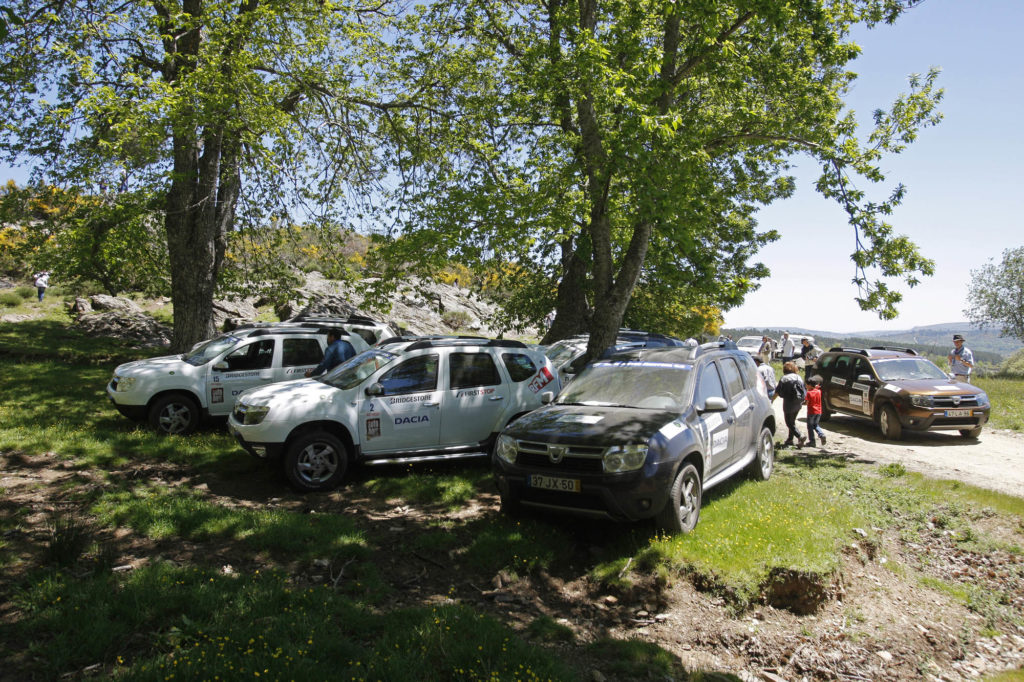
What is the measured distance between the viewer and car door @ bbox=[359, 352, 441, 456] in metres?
8.48

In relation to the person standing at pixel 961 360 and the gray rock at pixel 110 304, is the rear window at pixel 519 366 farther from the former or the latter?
the gray rock at pixel 110 304

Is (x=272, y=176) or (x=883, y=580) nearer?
(x=883, y=580)

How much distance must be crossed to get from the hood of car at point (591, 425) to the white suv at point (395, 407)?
113cm

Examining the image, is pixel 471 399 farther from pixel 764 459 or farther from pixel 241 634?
pixel 241 634

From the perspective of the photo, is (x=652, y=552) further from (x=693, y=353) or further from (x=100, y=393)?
(x=100, y=393)

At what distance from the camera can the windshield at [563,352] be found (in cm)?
1374

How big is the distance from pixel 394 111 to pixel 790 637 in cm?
1398

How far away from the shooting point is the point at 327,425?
828 cm

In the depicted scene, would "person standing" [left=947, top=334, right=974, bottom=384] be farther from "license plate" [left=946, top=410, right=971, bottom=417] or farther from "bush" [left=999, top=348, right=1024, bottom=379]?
"bush" [left=999, top=348, right=1024, bottom=379]

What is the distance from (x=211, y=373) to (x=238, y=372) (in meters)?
0.44

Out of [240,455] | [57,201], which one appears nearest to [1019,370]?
[240,455]

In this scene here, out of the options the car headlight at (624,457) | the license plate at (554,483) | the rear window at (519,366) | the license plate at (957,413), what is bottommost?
the license plate at (554,483)

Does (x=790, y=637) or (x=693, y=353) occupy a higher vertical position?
(x=693, y=353)

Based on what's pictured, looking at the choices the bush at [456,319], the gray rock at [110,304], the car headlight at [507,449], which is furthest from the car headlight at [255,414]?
the bush at [456,319]
